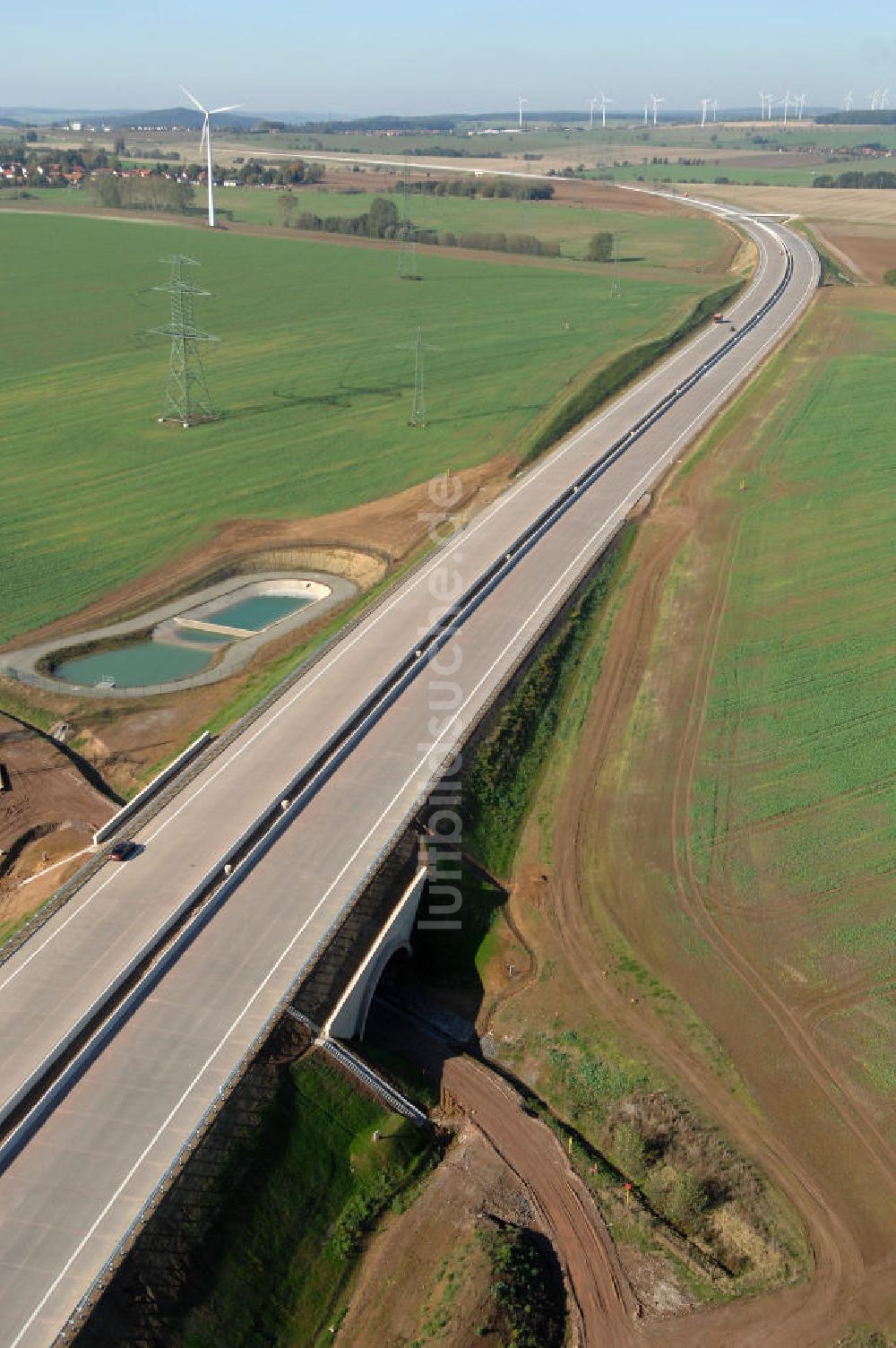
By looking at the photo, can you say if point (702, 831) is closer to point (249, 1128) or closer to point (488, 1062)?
point (488, 1062)

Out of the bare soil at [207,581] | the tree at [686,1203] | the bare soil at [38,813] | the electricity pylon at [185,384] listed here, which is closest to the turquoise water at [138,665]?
the bare soil at [207,581]

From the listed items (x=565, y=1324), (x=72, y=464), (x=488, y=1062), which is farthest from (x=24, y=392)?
(x=565, y=1324)

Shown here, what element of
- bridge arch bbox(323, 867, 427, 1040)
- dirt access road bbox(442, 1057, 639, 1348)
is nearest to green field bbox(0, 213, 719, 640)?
bridge arch bbox(323, 867, 427, 1040)

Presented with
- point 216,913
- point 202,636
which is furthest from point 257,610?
point 216,913

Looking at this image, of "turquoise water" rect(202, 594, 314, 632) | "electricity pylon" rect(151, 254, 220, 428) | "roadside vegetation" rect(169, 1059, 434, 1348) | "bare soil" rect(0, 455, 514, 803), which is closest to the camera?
"roadside vegetation" rect(169, 1059, 434, 1348)

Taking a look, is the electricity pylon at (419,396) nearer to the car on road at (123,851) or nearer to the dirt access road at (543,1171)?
the car on road at (123,851)

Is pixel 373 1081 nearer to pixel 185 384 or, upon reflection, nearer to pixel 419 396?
pixel 419 396

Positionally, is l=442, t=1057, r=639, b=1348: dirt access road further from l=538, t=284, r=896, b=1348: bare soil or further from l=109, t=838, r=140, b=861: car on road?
l=109, t=838, r=140, b=861: car on road
